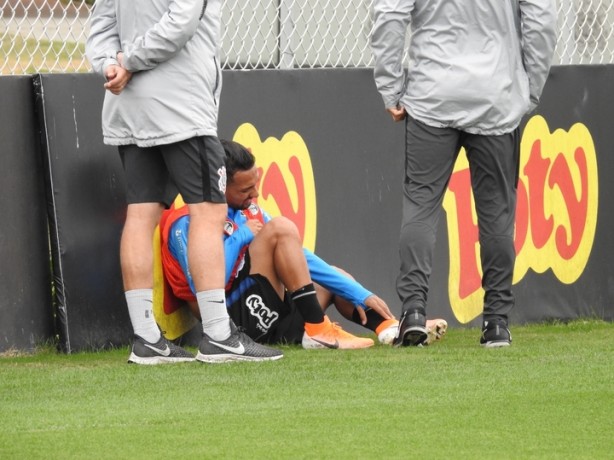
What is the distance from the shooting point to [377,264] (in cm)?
717

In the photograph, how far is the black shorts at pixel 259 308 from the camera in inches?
240

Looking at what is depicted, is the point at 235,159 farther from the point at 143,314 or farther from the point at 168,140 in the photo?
the point at 143,314

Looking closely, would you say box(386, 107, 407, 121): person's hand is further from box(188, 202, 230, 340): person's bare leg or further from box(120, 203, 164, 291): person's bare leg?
box(120, 203, 164, 291): person's bare leg

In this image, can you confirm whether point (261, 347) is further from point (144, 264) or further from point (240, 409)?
point (240, 409)

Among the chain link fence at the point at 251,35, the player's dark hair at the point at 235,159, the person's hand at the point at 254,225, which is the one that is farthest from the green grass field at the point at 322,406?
the chain link fence at the point at 251,35

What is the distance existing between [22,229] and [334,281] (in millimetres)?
1371

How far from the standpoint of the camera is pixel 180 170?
218 inches

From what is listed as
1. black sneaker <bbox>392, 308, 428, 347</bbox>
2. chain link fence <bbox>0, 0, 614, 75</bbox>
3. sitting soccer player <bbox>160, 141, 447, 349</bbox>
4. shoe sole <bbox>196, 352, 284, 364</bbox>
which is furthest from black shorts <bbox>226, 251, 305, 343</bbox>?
chain link fence <bbox>0, 0, 614, 75</bbox>

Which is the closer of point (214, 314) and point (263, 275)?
point (214, 314)

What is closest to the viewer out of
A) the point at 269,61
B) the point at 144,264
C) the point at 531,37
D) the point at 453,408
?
the point at 453,408

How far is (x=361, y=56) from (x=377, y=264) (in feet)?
3.72

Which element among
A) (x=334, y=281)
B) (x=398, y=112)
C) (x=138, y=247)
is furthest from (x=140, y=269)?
(x=398, y=112)

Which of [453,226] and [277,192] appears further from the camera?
[453,226]

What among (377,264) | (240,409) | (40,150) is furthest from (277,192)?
(240,409)
